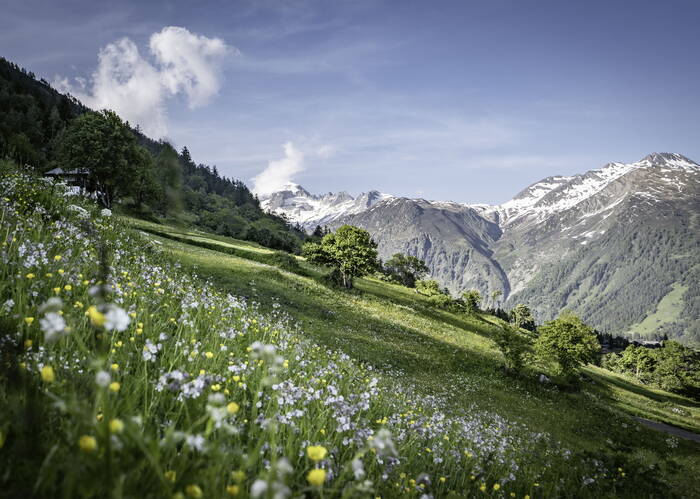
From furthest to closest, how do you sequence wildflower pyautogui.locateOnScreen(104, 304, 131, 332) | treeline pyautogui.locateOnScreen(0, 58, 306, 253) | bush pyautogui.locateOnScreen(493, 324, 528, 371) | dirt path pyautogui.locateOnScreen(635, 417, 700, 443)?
treeline pyautogui.locateOnScreen(0, 58, 306, 253), dirt path pyautogui.locateOnScreen(635, 417, 700, 443), bush pyautogui.locateOnScreen(493, 324, 528, 371), wildflower pyautogui.locateOnScreen(104, 304, 131, 332)

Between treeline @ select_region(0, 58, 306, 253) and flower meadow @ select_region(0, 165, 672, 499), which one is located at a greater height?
treeline @ select_region(0, 58, 306, 253)

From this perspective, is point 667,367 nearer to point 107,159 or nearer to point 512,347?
point 512,347

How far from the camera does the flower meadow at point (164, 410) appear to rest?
5.97ft

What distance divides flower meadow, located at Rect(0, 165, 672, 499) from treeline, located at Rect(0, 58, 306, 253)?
41.8ft

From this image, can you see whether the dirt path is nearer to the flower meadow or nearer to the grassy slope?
the grassy slope

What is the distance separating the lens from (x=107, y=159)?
158 feet

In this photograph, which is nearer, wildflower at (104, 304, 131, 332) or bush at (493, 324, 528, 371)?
wildflower at (104, 304, 131, 332)

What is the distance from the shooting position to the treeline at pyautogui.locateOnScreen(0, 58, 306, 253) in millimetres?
47281

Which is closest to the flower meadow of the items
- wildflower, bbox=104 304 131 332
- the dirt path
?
wildflower, bbox=104 304 131 332

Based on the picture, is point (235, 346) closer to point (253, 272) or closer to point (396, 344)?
point (396, 344)

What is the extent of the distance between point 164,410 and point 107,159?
56123mm

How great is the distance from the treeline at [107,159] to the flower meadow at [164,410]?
502 inches

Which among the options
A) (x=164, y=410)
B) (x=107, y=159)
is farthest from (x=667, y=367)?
(x=107, y=159)

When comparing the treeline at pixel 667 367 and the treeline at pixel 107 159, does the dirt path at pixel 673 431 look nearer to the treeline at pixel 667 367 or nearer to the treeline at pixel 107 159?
the treeline at pixel 107 159
